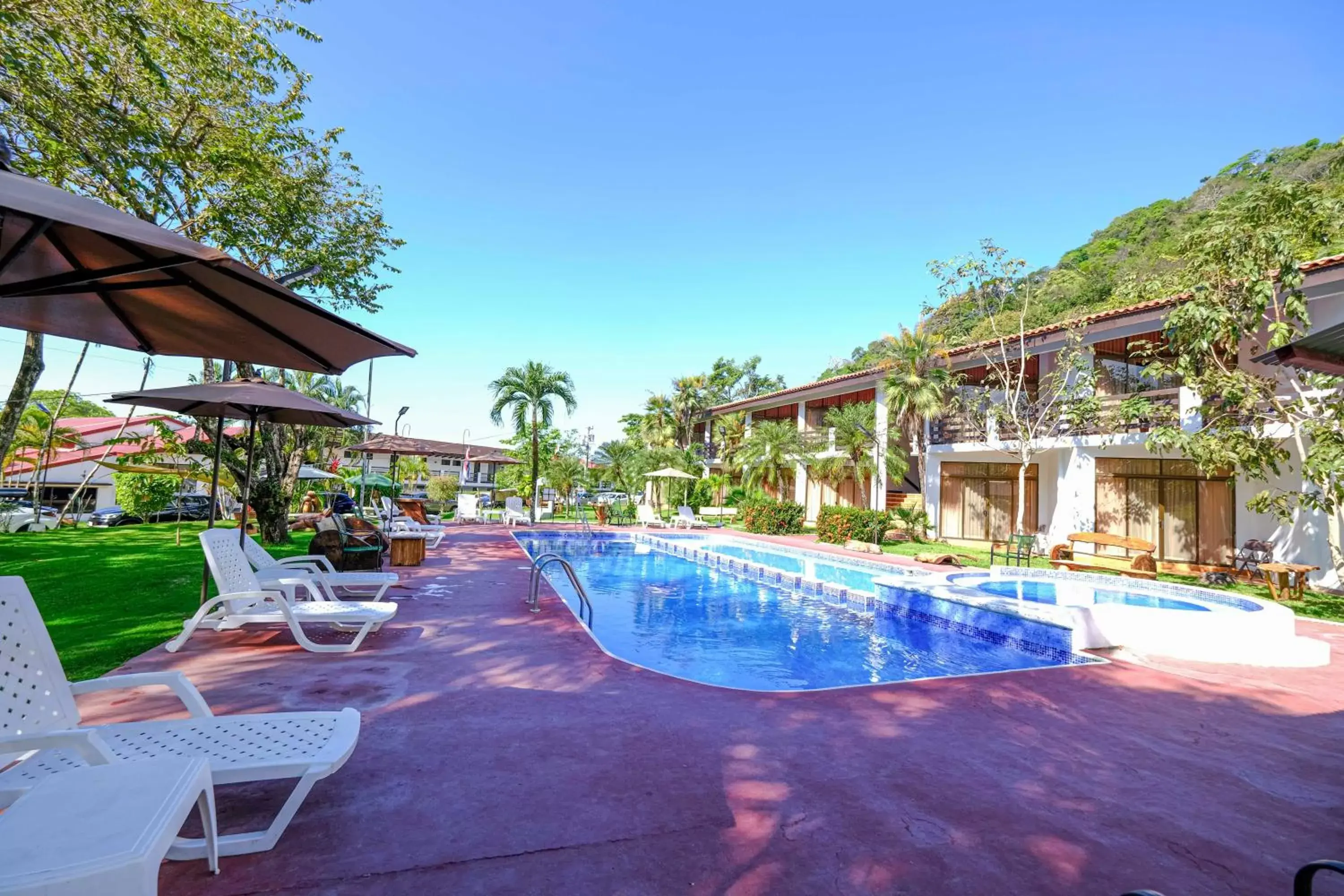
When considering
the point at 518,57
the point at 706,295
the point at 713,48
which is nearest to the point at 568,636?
the point at 518,57

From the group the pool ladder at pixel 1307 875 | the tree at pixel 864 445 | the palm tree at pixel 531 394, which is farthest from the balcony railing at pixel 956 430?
the pool ladder at pixel 1307 875

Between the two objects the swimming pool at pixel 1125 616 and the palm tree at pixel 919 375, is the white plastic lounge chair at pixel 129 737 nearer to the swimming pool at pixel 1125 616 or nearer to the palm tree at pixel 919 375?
the swimming pool at pixel 1125 616

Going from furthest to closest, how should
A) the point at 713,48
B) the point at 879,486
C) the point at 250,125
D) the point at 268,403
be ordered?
the point at 879,486
the point at 713,48
the point at 250,125
the point at 268,403

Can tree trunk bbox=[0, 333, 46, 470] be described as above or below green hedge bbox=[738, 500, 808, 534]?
above

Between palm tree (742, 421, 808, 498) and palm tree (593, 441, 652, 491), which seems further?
palm tree (593, 441, 652, 491)

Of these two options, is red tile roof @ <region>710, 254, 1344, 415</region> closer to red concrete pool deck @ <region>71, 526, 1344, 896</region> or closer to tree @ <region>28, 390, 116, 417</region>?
red concrete pool deck @ <region>71, 526, 1344, 896</region>

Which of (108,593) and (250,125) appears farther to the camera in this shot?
(250,125)

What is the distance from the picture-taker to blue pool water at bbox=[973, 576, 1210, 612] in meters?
10.4

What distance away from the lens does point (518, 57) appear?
12867 millimetres

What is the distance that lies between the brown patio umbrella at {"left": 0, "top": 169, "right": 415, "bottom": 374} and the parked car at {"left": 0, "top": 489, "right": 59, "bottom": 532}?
58.4ft

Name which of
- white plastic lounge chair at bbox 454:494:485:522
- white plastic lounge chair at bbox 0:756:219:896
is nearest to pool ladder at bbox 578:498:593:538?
white plastic lounge chair at bbox 454:494:485:522

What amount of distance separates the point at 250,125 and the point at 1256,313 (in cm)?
1692

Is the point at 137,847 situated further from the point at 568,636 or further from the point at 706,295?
the point at 706,295

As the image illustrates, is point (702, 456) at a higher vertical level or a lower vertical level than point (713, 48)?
lower
